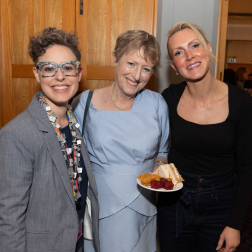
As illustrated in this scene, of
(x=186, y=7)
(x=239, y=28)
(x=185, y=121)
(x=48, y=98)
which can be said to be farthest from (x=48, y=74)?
(x=239, y=28)

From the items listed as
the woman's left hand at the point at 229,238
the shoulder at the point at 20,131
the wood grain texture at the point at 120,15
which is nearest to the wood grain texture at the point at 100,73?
the wood grain texture at the point at 120,15

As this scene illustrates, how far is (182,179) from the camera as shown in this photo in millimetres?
1526

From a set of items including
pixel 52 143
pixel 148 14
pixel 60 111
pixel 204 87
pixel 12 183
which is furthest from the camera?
pixel 148 14

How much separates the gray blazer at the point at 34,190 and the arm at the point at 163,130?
65 cm

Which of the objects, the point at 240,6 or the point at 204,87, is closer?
the point at 204,87

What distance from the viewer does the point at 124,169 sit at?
155 centimetres

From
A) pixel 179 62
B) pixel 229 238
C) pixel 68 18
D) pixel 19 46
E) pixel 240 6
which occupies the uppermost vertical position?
pixel 240 6

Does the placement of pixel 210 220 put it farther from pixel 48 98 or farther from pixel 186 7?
pixel 186 7

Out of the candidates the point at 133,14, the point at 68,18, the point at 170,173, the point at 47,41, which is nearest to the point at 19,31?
the point at 68,18

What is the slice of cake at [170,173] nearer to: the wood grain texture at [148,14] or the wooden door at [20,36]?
the wood grain texture at [148,14]

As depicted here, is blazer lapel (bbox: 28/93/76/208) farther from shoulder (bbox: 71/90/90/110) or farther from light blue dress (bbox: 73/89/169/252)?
shoulder (bbox: 71/90/90/110)

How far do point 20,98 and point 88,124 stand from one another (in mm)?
1269

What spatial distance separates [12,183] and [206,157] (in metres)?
1.09

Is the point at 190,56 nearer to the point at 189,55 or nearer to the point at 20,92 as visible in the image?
the point at 189,55
